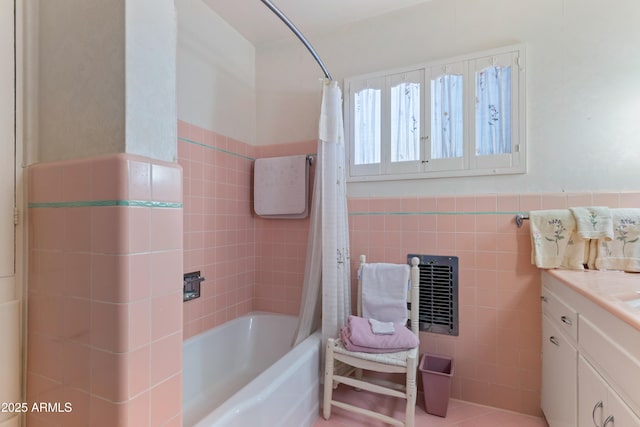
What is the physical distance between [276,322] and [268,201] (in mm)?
911

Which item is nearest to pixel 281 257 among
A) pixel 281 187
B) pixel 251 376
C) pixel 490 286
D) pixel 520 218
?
pixel 281 187

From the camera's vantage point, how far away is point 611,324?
941 mm

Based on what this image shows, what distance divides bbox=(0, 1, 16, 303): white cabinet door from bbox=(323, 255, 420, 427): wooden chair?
1375mm

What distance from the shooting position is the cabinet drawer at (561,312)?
123 centimetres

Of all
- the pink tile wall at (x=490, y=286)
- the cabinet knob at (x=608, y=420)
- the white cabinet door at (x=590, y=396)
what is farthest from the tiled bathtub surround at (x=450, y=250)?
the cabinet knob at (x=608, y=420)

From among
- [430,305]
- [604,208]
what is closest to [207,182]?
[430,305]

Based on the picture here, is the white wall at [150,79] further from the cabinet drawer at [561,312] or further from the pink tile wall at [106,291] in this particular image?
the cabinet drawer at [561,312]

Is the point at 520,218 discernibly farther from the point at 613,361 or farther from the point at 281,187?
the point at 281,187

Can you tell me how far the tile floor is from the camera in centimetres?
162

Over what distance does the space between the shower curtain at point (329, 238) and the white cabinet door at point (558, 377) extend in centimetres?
108

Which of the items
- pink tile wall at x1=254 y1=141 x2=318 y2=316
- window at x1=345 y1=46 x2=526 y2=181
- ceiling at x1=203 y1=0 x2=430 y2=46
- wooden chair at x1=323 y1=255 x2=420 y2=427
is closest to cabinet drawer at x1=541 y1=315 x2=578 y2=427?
wooden chair at x1=323 y1=255 x2=420 y2=427

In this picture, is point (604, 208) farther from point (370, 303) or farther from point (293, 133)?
point (293, 133)

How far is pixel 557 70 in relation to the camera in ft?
5.45

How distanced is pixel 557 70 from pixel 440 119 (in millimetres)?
644
